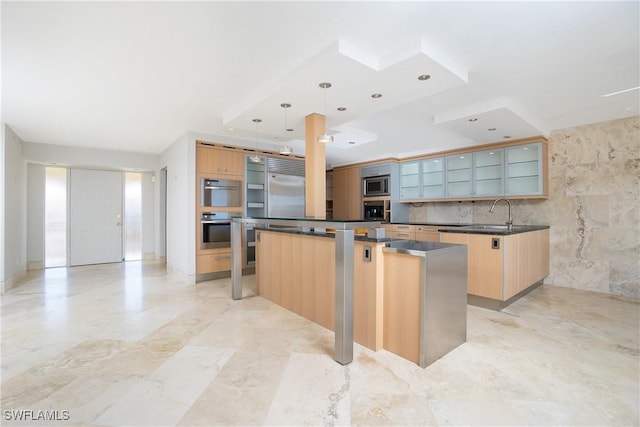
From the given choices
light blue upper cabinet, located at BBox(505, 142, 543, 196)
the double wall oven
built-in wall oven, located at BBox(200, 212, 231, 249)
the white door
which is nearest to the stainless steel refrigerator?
the double wall oven

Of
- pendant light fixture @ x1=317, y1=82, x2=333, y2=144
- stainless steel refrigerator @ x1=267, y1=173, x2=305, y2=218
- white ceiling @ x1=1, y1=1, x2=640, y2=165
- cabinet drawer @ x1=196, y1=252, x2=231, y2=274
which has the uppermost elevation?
white ceiling @ x1=1, y1=1, x2=640, y2=165

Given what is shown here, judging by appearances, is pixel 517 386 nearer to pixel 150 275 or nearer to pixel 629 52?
pixel 629 52

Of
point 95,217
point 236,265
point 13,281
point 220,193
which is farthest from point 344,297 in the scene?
point 95,217

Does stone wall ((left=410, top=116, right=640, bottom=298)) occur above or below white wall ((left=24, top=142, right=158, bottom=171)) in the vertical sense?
below

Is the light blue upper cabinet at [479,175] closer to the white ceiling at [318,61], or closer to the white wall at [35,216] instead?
the white ceiling at [318,61]

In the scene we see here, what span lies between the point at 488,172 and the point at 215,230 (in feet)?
15.8

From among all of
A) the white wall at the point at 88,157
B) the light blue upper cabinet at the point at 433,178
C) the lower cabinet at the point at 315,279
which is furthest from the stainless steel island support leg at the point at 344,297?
the white wall at the point at 88,157

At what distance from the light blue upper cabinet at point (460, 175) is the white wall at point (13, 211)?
7246 millimetres

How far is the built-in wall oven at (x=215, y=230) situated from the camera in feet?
16.2

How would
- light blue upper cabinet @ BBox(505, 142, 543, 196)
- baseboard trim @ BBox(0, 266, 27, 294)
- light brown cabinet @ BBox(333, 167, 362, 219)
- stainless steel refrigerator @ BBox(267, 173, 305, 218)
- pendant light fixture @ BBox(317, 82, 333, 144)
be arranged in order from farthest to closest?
light brown cabinet @ BBox(333, 167, 362, 219), stainless steel refrigerator @ BBox(267, 173, 305, 218), light blue upper cabinet @ BBox(505, 142, 543, 196), baseboard trim @ BBox(0, 266, 27, 294), pendant light fixture @ BBox(317, 82, 333, 144)

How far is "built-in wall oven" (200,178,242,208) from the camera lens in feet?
16.2

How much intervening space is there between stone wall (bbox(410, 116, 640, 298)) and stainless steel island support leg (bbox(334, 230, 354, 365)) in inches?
171

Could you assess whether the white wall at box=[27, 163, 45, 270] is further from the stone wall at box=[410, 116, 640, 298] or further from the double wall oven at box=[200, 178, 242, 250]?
the stone wall at box=[410, 116, 640, 298]

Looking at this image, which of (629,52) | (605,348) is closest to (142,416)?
(605,348)
